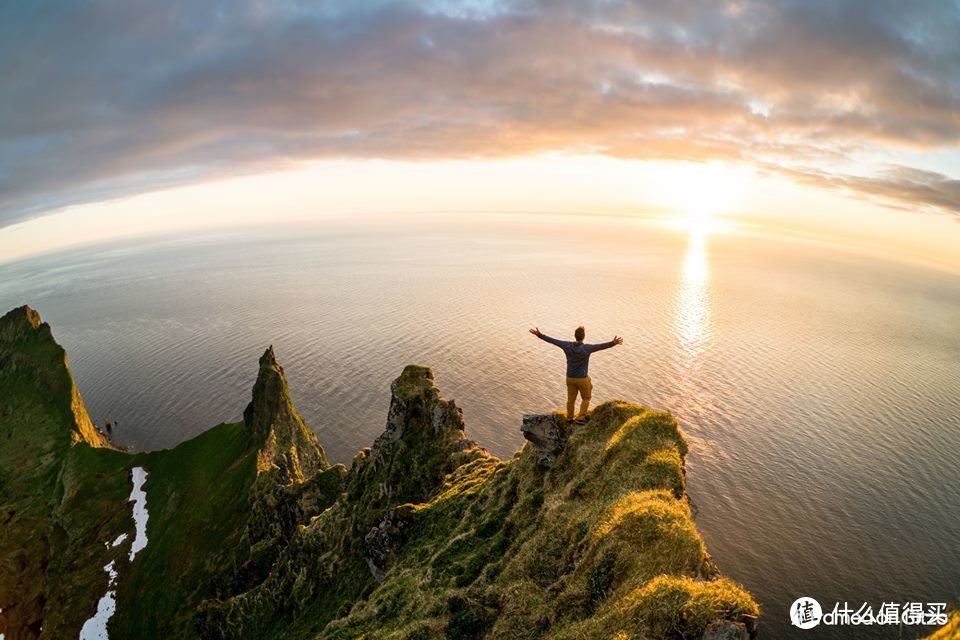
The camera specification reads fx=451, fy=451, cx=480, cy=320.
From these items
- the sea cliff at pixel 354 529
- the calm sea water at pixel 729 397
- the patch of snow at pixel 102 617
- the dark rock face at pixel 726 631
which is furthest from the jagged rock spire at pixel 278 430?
the dark rock face at pixel 726 631

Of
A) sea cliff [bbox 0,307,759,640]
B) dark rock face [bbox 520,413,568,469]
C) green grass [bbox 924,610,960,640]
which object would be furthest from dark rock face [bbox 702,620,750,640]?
dark rock face [bbox 520,413,568,469]

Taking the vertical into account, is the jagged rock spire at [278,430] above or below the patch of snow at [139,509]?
above

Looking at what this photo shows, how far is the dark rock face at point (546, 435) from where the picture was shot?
26.5m

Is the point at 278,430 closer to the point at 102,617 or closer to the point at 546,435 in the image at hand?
the point at 102,617

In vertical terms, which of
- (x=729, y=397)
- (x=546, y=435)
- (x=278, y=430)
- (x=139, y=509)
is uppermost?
(x=546, y=435)

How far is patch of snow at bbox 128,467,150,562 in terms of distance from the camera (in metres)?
76.6

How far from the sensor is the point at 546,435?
2692 centimetres

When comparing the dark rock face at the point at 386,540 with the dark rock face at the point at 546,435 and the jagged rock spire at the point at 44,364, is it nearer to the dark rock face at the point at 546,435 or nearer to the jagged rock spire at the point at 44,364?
the dark rock face at the point at 546,435

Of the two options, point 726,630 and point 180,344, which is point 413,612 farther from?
point 180,344

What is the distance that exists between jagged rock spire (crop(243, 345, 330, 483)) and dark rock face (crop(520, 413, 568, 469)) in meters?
65.1

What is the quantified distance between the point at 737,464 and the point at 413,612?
77850 millimetres

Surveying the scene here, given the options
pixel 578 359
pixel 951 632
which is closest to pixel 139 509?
pixel 578 359

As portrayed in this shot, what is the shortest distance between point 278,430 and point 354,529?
45.0 meters

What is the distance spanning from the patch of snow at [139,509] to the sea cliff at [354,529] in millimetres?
787
